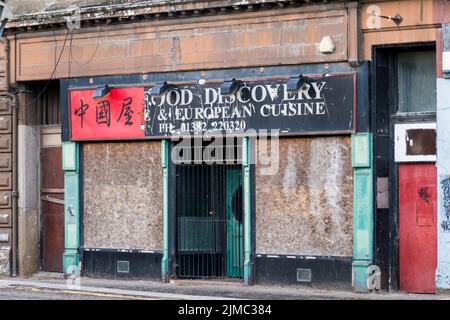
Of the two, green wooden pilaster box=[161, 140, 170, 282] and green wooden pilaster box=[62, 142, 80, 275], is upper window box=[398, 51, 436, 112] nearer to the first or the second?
green wooden pilaster box=[161, 140, 170, 282]

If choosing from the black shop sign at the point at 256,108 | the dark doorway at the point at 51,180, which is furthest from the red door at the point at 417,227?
the dark doorway at the point at 51,180

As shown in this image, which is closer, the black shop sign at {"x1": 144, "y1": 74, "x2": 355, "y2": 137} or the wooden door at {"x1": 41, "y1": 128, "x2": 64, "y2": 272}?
the black shop sign at {"x1": 144, "y1": 74, "x2": 355, "y2": 137}

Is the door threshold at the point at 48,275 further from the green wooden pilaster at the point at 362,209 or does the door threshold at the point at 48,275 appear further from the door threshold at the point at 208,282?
the green wooden pilaster at the point at 362,209

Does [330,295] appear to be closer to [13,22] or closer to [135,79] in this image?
[135,79]

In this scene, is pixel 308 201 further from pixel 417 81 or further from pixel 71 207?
pixel 71 207

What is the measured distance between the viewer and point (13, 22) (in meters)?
24.2

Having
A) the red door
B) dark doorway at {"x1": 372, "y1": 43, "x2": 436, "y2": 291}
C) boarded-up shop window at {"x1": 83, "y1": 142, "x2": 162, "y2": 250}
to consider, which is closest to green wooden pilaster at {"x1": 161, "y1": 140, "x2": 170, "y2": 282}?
boarded-up shop window at {"x1": 83, "y1": 142, "x2": 162, "y2": 250}

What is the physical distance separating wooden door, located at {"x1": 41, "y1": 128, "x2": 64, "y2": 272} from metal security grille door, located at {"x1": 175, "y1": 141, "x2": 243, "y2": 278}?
10.7 ft

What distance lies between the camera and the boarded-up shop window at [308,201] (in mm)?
20500

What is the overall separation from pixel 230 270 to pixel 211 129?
2.79 meters

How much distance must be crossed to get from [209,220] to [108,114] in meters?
3.08

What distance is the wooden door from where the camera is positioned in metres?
24.5

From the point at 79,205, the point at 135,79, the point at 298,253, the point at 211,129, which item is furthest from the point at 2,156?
the point at 298,253

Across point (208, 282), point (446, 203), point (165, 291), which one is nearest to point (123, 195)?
point (208, 282)
